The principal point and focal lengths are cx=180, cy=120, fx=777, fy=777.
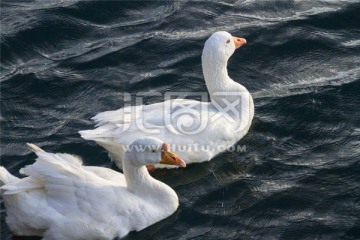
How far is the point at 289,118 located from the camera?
1109cm

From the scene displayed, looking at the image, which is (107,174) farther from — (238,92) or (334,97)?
(334,97)

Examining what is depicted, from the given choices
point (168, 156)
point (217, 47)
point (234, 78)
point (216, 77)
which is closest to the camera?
point (168, 156)

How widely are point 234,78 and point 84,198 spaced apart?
4270 mm

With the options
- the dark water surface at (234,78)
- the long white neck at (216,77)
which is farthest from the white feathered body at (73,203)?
the long white neck at (216,77)

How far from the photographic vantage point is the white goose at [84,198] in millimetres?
8727

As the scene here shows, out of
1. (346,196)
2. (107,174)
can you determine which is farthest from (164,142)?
(346,196)

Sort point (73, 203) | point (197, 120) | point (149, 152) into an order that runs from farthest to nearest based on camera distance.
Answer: point (197, 120)
point (149, 152)
point (73, 203)

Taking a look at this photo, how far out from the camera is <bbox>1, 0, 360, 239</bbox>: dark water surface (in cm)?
935

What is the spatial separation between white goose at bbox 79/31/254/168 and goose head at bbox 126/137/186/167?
25.8 inches

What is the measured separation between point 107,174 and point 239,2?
19.6ft

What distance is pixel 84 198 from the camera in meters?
8.80

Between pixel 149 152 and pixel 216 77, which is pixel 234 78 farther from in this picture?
pixel 149 152

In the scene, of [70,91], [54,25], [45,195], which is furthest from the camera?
[54,25]

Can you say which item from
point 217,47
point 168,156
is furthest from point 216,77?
point 168,156
